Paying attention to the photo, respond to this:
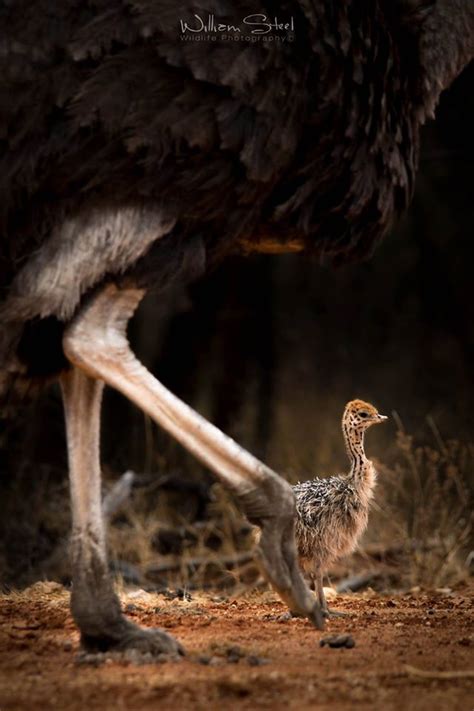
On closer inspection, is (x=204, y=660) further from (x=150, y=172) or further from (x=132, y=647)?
(x=150, y=172)

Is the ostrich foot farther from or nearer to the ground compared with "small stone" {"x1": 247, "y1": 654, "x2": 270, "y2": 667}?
farther from the ground

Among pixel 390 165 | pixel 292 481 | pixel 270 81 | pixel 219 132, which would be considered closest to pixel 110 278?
pixel 219 132

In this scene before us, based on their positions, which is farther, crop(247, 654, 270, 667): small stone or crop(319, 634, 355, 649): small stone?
crop(319, 634, 355, 649): small stone

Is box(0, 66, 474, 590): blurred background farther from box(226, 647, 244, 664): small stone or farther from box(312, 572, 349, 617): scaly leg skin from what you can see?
box(226, 647, 244, 664): small stone

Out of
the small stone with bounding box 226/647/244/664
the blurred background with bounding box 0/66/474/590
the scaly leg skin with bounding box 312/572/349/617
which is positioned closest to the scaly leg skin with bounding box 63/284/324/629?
the small stone with bounding box 226/647/244/664

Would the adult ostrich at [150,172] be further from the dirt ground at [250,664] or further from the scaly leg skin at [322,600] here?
the scaly leg skin at [322,600]

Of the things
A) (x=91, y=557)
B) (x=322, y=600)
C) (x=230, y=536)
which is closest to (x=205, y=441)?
(x=91, y=557)

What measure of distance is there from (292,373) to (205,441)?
6.13 metres

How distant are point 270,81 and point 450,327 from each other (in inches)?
236

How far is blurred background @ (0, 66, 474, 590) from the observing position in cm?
806

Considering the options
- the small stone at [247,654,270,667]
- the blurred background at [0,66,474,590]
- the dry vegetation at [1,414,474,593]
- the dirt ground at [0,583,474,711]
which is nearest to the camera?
the dirt ground at [0,583,474,711]

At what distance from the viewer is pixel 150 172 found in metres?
3.53

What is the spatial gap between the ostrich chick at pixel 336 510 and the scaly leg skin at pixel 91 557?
1114 millimetres

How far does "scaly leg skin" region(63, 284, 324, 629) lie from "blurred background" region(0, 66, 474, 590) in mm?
3910
